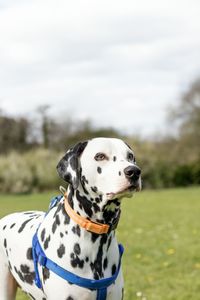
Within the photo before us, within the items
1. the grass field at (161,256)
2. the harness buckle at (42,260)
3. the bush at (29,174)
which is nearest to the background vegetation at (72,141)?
the bush at (29,174)

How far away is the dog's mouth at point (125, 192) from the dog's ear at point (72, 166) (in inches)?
12.2

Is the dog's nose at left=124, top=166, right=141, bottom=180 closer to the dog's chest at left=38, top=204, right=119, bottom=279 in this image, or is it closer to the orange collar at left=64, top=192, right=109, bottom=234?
the orange collar at left=64, top=192, right=109, bottom=234

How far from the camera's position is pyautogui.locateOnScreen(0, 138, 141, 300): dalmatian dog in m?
4.09

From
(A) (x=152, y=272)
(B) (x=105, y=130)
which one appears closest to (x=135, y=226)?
(A) (x=152, y=272)

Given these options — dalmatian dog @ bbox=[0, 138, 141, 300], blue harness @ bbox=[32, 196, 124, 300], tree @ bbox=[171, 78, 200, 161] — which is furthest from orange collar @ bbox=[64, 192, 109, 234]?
tree @ bbox=[171, 78, 200, 161]

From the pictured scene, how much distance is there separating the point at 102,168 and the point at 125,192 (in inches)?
10.8

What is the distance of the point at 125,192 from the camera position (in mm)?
4020

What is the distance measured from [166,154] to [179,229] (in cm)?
3282

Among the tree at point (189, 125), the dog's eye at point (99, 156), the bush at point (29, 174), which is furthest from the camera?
the tree at point (189, 125)

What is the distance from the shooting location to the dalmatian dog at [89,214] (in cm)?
409

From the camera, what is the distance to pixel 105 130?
54.8 metres

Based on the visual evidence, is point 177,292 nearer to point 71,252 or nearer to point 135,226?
point 71,252

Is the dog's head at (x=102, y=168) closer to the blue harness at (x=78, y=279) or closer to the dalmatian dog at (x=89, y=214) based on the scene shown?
the dalmatian dog at (x=89, y=214)

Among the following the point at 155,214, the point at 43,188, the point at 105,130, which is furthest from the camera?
the point at 105,130
